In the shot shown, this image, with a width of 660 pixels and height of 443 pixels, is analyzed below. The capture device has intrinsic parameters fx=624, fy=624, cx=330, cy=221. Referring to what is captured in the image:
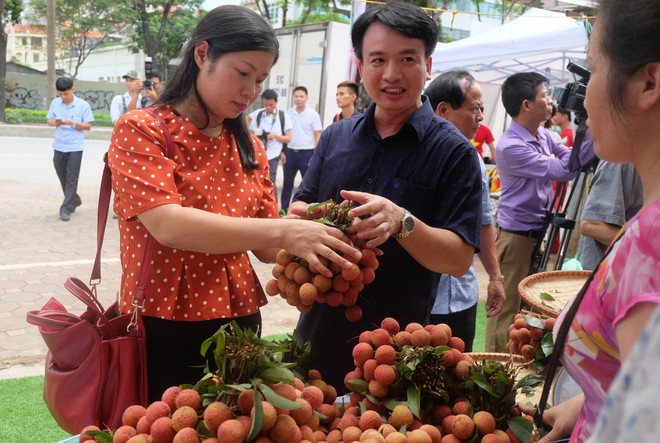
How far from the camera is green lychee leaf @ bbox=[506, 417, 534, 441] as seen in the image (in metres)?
1.57

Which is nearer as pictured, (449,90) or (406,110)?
(406,110)

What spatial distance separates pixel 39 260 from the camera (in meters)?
6.65

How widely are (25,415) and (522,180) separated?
366 centimetres

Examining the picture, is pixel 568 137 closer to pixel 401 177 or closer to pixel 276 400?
pixel 401 177

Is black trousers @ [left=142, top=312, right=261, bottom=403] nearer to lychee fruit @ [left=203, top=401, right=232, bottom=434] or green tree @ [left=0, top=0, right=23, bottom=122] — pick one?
lychee fruit @ [left=203, top=401, right=232, bottom=434]

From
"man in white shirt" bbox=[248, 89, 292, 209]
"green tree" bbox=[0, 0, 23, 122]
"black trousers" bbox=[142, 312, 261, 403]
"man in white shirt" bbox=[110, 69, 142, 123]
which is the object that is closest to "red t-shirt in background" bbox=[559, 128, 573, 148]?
"man in white shirt" bbox=[248, 89, 292, 209]

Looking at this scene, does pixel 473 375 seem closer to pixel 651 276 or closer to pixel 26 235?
pixel 651 276

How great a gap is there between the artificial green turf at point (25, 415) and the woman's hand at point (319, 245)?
2.40 m

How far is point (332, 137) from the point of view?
2.38 metres

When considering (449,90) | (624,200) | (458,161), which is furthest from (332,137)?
(624,200)

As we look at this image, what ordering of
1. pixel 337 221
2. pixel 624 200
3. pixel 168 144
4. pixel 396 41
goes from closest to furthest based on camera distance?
pixel 337 221 → pixel 168 144 → pixel 396 41 → pixel 624 200

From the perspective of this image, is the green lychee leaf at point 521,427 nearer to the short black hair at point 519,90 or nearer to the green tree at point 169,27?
the short black hair at point 519,90

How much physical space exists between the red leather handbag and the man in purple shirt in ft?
10.3

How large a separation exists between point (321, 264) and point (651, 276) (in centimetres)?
93
